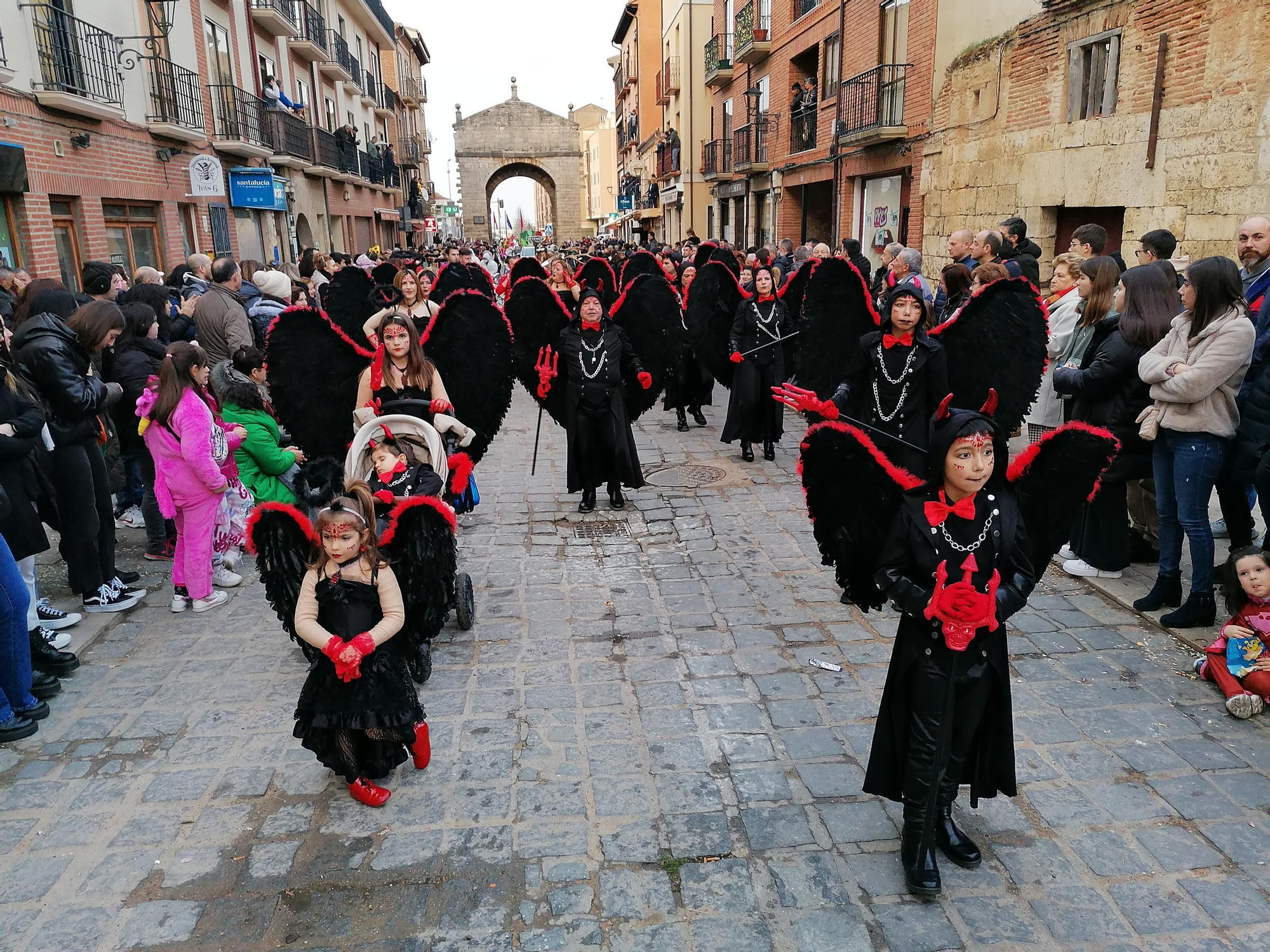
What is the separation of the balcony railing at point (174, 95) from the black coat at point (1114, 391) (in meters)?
14.3

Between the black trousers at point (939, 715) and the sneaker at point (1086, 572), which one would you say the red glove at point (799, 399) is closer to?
the black trousers at point (939, 715)

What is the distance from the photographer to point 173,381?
5484 millimetres

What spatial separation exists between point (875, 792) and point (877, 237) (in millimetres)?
15032

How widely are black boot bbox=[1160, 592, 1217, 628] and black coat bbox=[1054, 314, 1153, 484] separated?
2.88ft

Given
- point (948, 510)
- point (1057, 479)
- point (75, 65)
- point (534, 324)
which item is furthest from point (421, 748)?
point (75, 65)

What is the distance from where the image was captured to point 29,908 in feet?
10.4

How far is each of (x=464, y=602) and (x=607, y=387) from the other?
2701 mm

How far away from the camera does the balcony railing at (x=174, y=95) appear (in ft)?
47.1

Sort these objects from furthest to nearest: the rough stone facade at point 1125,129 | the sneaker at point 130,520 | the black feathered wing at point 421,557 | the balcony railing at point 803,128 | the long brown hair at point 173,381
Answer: the balcony railing at point 803,128
the rough stone facade at point 1125,129
the sneaker at point 130,520
the long brown hair at point 173,381
the black feathered wing at point 421,557

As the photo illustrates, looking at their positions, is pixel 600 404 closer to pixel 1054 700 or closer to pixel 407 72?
pixel 1054 700

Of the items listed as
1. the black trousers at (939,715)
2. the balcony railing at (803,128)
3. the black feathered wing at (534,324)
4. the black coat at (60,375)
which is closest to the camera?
the black trousers at (939,715)

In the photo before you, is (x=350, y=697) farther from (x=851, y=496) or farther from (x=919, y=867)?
(x=919, y=867)

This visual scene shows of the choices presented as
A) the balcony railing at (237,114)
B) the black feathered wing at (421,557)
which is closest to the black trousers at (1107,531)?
the black feathered wing at (421,557)

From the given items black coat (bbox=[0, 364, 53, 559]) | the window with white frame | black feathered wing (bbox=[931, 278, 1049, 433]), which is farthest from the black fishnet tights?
the window with white frame
